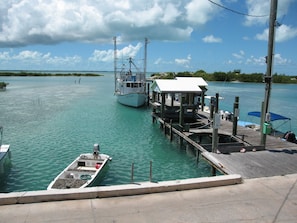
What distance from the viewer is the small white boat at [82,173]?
1092cm

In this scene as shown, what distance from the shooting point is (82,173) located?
41.0ft

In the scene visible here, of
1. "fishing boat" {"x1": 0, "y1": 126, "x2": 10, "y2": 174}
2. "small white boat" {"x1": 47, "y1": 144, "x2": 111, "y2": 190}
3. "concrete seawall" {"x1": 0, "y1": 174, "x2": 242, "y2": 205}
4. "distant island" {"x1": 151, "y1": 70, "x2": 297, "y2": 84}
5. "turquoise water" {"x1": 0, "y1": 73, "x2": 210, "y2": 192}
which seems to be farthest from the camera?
"distant island" {"x1": 151, "y1": 70, "x2": 297, "y2": 84}

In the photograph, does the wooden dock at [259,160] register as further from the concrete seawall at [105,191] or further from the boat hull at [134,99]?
the boat hull at [134,99]

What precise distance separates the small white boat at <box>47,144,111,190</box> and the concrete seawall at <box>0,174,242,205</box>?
11.8ft

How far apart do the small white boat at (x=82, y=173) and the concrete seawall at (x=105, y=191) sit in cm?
361

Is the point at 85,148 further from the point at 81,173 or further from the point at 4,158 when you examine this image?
the point at 81,173

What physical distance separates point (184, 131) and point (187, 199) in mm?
12113

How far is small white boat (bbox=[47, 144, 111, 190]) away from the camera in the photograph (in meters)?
10.9

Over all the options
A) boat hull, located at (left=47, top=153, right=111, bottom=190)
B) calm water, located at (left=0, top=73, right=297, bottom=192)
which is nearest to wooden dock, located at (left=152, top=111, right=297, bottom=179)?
calm water, located at (left=0, top=73, right=297, bottom=192)

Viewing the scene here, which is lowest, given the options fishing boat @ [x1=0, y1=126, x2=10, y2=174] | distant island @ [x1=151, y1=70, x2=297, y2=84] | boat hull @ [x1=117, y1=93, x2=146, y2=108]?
fishing boat @ [x1=0, y1=126, x2=10, y2=174]

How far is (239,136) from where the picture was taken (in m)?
17.5

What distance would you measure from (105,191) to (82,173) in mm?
5578

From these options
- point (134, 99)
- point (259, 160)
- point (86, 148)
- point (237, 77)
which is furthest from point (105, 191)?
point (237, 77)

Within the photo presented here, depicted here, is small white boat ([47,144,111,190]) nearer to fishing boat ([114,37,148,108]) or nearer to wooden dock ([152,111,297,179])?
wooden dock ([152,111,297,179])
